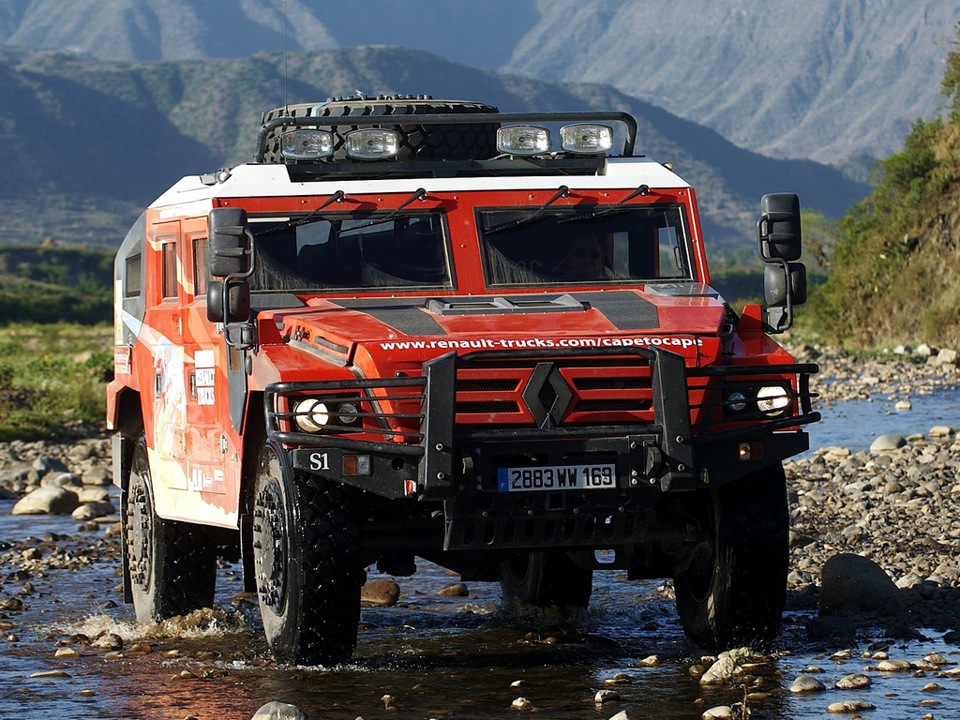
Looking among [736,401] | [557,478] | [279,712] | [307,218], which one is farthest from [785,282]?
[279,712]

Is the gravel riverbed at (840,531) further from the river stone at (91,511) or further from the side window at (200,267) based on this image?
the side window at (200,267)

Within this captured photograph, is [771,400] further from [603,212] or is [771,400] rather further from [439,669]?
[439,669]

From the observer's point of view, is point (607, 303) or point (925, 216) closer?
point (607, 303)

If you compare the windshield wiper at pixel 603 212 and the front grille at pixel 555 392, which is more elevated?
the windshield wiper at pixel 603 212

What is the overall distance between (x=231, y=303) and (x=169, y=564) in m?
2.26

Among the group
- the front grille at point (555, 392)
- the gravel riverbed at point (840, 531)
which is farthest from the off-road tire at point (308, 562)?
the gravel riverbed at point (840, 531)

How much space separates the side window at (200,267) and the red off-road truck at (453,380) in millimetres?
16

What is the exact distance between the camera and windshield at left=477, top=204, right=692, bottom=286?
949 centimetres

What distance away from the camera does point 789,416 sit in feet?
27.7

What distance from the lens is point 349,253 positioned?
943 centimetres

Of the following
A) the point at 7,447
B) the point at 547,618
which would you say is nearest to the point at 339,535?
the point at 547,618

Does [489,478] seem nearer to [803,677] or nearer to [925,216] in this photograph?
[803,677]

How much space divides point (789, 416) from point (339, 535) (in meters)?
2.06

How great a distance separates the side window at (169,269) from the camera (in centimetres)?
1018
